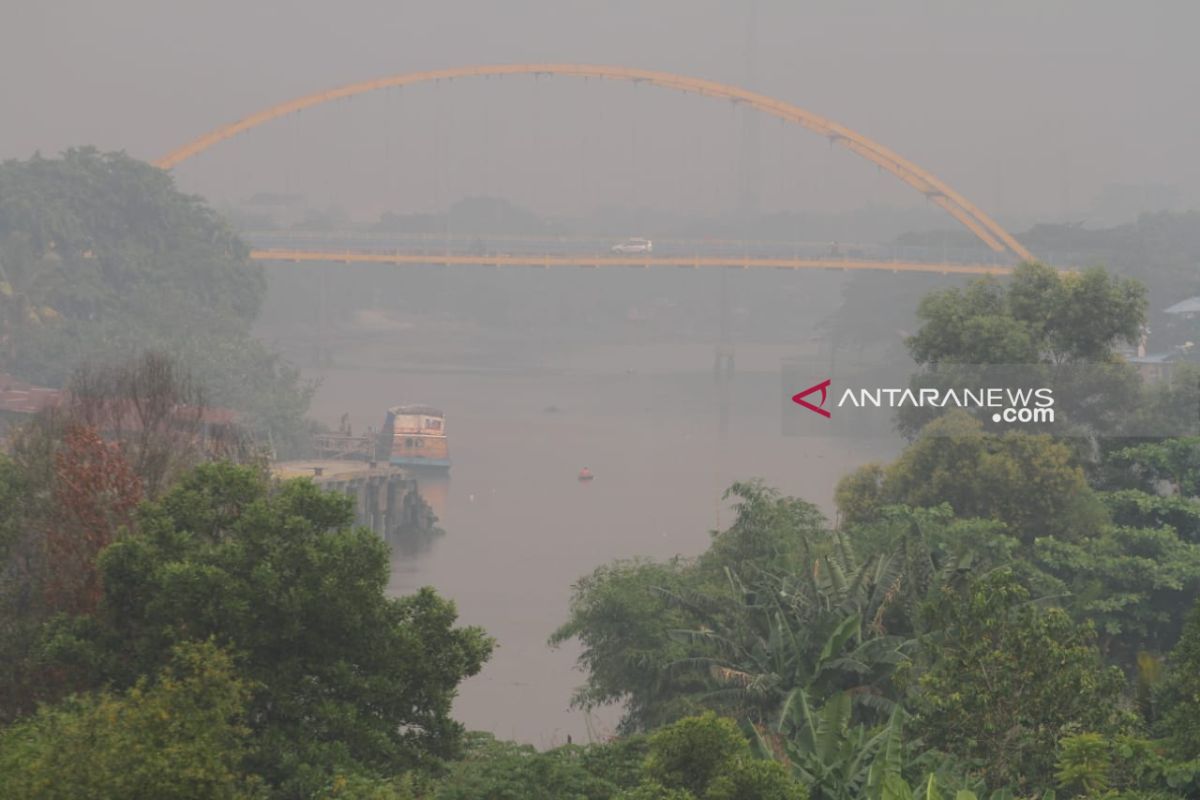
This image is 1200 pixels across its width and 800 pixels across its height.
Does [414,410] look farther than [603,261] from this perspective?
No

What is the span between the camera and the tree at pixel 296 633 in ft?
42.2

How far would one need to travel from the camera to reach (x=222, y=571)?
13.0m

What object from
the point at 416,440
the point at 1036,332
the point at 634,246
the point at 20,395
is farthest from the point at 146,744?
the point at 634,246

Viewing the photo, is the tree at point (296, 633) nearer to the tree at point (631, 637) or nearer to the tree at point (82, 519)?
the tree at point (82, 519)

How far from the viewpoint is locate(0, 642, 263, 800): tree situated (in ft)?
34.8

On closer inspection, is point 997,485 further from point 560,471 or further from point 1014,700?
point 560,471

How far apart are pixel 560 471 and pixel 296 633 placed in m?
45.4

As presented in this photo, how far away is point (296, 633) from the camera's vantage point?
13078 mm

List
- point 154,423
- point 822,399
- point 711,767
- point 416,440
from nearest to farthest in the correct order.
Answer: point 711,767 < point 154,423 < point 416,440 < point 822,399

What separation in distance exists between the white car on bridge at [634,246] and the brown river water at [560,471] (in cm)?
620

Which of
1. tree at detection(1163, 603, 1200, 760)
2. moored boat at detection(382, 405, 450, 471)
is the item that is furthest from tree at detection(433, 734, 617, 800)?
moored boat at detection(382, 405, 450, 471)

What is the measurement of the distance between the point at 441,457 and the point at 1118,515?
35.7m

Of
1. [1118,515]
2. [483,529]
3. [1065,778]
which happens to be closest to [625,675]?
[1118,515]

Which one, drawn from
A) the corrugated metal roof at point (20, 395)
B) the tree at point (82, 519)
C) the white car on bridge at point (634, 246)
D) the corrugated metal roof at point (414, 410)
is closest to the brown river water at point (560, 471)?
the corrugated metal roof at point (414, 410)
